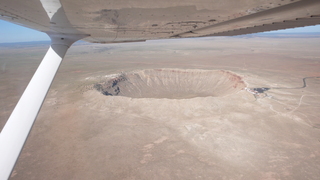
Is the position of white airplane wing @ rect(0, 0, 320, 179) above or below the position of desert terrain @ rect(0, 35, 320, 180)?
above

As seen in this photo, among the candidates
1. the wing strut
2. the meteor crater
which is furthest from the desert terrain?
the wing strut

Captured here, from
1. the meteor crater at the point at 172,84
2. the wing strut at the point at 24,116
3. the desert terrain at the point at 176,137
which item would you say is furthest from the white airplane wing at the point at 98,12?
the meteor crater at the point at 172,84

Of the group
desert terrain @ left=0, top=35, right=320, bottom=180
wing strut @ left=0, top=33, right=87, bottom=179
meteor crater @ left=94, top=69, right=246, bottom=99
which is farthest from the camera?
meteor crater @ left=94, top=69, right=246, bottom=99

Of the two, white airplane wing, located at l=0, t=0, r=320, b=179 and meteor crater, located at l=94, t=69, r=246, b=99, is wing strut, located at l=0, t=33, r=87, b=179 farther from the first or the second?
meteor crater, located at l=94, t=69, r=246, b=99

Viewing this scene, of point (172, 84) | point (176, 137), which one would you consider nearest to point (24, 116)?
point (176, 137)

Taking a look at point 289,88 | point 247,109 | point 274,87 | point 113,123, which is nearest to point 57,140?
point 113,123

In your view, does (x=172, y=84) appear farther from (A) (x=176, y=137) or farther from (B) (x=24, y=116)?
(B) (x=24, y=116)

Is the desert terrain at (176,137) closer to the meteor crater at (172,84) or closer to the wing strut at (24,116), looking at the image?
the meteor crater at (172,84)
